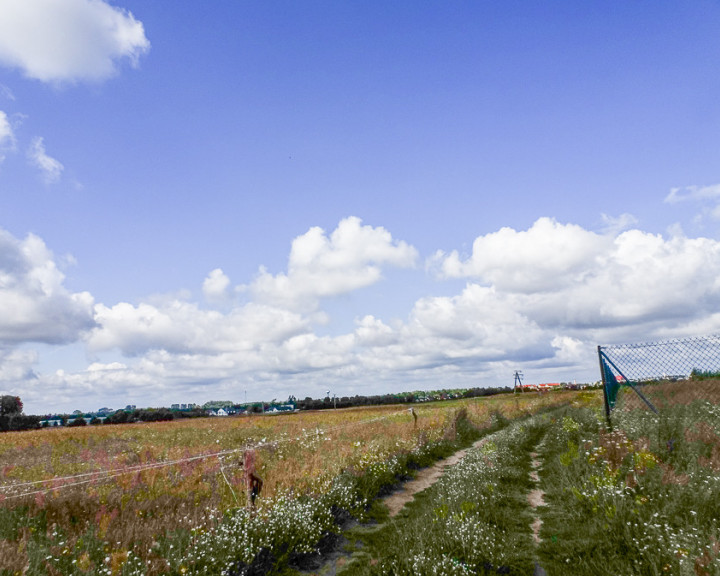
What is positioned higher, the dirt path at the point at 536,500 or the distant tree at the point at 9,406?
the distant tree at the point at 9,406

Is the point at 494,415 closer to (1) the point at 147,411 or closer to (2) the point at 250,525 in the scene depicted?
(2) the point at 250,525

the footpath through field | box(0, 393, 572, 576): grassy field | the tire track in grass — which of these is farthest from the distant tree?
the tire track in grass

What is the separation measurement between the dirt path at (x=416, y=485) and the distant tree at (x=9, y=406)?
5404 cm

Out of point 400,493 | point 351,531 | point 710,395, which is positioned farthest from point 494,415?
point 351,531

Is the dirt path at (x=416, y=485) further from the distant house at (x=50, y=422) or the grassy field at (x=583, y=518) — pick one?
the distant house at (x=50, y=422)

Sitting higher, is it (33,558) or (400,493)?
(33,558)

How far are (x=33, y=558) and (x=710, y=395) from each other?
58.5ft

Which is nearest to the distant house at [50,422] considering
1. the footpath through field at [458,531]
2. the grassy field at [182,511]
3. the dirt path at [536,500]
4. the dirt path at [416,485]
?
the grassy field at [182,511]

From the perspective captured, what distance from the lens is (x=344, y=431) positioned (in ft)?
63.5

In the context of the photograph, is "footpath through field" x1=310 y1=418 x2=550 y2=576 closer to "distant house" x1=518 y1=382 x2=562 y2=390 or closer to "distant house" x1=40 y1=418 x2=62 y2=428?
"distant house" x1=40 y1=418 x2=62 y2=428

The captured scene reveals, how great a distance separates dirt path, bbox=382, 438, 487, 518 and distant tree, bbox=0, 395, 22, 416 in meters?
54.0

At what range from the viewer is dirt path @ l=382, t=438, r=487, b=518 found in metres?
10.3

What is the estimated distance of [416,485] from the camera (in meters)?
12.1

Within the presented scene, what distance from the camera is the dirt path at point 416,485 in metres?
10.3
